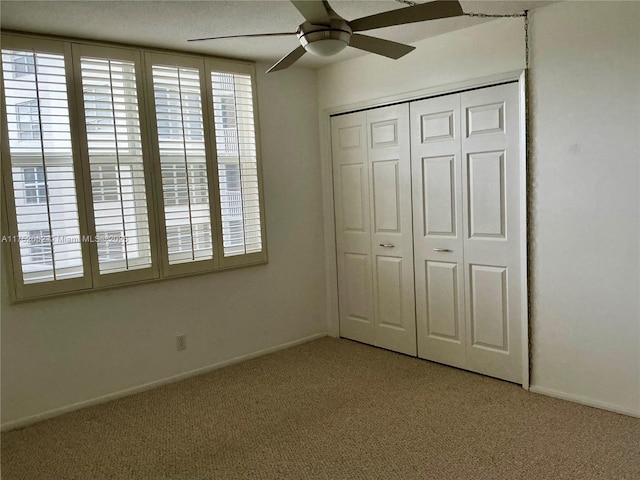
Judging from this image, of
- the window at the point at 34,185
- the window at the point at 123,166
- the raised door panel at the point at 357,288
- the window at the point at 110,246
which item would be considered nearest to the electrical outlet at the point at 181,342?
the window at the point at 123,166

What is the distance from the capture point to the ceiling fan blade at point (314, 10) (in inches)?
69.1

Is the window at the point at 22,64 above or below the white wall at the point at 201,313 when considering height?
above

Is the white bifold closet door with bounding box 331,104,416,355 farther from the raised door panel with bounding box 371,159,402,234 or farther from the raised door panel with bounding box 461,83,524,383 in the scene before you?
the raised door panel with bounding box 461,83,524,383

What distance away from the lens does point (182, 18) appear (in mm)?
2998

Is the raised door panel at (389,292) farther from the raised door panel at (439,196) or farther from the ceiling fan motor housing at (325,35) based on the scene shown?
the ceiling fan motor housing at (325,35)

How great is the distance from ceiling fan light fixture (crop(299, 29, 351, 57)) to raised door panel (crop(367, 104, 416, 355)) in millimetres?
2009

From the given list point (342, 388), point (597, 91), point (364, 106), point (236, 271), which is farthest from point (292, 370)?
point (597, 91)

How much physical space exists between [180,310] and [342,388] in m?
1.33

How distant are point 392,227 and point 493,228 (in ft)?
2.92

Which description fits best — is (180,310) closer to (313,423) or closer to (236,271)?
(236,271)

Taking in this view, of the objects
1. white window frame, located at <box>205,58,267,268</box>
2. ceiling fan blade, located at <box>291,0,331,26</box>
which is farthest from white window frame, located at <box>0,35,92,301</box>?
ceiling fan blade, located at <box>291,0,331,26</box>

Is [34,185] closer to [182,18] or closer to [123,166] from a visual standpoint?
[123,166]

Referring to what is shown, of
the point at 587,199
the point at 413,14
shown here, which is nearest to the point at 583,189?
the point at 587,199

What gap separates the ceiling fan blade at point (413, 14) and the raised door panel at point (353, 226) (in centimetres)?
224
